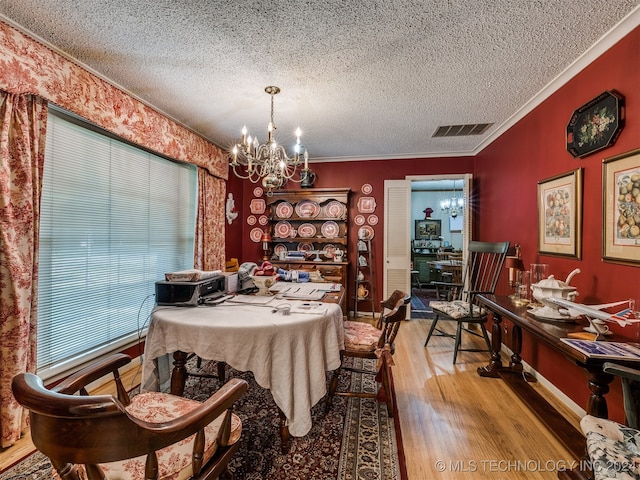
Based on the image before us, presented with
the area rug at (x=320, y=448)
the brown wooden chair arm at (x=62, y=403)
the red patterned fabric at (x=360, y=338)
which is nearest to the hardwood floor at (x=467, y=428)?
the area rug at (x=320, y=448)

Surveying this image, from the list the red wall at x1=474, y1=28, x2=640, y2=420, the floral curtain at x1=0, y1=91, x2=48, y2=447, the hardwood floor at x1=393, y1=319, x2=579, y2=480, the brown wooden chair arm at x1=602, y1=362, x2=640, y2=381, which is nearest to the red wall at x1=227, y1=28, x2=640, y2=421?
the red wall at x1=474, y1=28, x2=640, y2=420

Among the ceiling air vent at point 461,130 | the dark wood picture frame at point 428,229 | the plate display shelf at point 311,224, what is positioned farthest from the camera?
the dark wood picture frame at point 428,229

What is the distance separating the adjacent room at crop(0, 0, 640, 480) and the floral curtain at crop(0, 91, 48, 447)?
13 millimetres

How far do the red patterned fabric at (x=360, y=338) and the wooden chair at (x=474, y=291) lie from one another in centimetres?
117

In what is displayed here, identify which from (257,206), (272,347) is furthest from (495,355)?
(257,206)

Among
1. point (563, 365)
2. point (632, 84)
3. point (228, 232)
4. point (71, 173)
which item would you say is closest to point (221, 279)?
point (71, 173)

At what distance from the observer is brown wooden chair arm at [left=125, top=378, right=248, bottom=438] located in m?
0.83

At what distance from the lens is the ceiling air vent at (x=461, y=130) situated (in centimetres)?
329

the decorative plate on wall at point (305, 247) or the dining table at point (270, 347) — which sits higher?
the decorative plate on wall at point (305, 247)

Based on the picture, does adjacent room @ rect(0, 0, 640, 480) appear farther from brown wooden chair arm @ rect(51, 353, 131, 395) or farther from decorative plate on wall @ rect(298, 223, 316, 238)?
decorative plate on wall @ rect(298, 223, 316, 238)

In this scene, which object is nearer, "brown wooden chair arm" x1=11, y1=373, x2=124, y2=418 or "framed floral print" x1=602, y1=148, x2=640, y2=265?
"brown wooden chair arm" x1=11, y1=373, x2=124, y2=418

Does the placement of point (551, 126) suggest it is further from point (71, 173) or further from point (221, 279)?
point (71, 173)

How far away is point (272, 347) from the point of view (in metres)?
1.57

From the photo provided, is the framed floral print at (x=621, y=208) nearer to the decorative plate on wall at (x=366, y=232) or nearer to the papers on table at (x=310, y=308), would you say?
the papers on table at (x=310, y=308)
